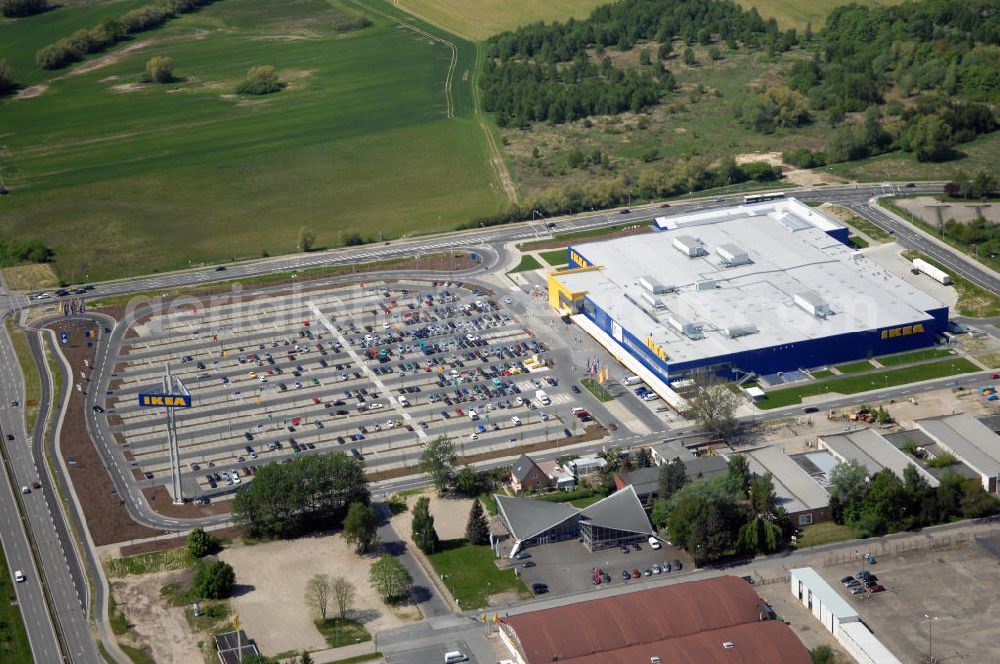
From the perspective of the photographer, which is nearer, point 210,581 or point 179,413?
point 210,581

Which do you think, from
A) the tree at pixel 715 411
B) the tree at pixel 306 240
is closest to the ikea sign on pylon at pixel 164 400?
the tree at pixel 715 411

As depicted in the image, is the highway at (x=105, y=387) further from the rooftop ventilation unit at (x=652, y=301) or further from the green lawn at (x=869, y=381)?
the rooftop ventilation unit at (x=652, y=301)

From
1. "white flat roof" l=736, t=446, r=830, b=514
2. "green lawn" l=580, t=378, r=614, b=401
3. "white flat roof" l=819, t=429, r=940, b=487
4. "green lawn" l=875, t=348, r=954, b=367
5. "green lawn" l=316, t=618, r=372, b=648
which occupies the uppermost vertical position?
"white flat roof" l=819, t=429, r=940, b=487

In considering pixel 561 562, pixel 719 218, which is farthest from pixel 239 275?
pixel 561 562

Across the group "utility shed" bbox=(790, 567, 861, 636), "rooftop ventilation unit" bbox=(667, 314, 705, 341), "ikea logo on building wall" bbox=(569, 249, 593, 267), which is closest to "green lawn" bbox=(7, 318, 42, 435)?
"ikea logo on building wall" bbox=(569, 249, 593, 267)

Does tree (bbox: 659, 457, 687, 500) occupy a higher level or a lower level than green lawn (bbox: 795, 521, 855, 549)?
higher

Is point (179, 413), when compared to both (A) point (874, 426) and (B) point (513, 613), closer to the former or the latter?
(B) point (513, 613)

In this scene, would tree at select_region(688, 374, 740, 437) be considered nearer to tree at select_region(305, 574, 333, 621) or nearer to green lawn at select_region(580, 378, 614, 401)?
green lawn at select_region(580, 378, 614, 401)
